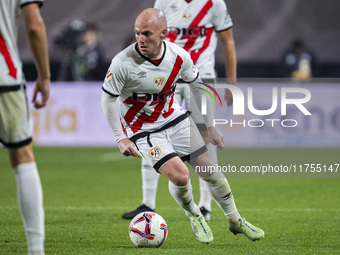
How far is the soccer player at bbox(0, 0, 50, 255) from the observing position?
12.8ft

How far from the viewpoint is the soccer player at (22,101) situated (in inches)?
154

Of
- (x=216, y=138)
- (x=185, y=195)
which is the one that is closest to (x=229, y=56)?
(x=216, y=138)

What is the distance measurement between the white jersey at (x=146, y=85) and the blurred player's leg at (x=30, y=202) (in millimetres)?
1402

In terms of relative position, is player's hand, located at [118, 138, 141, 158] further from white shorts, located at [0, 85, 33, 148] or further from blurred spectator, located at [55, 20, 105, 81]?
blurred spectator, located at [55, 20, 105, 81]

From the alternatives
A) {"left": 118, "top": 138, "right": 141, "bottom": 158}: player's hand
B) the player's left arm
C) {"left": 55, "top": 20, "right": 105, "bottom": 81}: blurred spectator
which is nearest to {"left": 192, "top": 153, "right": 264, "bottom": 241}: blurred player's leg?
{"left": 118, "top": 138, "right": 141, "bottom": 158}: player's hand

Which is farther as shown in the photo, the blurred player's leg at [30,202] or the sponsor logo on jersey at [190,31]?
the sponsor logo on jersey at [190,31]

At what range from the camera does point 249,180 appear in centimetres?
1046

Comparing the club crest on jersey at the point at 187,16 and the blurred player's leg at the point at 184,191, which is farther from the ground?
the club crest on jersey at the point at 187,16

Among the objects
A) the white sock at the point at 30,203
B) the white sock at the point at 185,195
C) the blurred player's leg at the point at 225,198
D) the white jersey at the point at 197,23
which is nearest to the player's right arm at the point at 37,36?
the white sock at the point at 30,203

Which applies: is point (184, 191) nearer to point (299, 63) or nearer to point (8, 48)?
point (8, 48)

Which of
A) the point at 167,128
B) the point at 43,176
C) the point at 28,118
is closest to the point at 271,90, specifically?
the point at 43,176

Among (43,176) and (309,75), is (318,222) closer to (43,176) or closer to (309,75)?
(43,176)

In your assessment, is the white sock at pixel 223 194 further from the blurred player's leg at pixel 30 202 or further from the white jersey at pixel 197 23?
the blurred player's leg at pixel 30 202

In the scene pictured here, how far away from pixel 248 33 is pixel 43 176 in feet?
25.1
